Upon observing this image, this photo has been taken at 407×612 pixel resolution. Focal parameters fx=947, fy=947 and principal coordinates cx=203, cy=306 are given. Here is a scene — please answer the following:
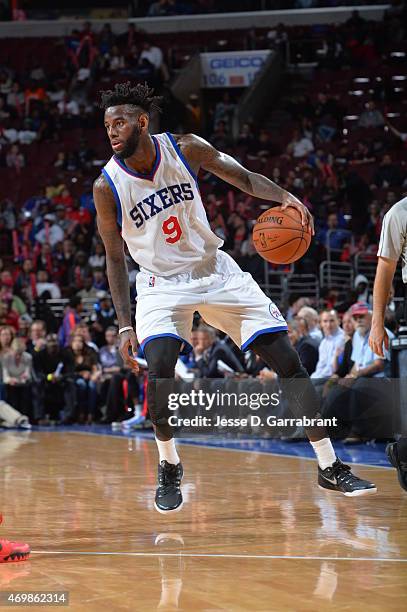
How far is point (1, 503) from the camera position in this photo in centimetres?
550

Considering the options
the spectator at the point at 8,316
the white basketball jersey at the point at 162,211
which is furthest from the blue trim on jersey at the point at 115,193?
the spectator at the point at 8,316

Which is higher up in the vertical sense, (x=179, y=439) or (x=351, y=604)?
(x=351, y=604)

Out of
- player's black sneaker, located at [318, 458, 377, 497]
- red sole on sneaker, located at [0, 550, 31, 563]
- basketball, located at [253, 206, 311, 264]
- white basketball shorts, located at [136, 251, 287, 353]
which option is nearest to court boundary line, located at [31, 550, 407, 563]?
red sole on sneaker, located at [0, 550, 31, 563]

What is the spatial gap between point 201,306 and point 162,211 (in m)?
0.53

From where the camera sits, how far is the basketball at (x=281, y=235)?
4.82 metres

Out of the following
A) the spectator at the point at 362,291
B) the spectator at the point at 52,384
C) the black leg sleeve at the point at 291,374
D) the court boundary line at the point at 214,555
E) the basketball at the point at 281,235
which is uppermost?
the basketball at the point at 281,235

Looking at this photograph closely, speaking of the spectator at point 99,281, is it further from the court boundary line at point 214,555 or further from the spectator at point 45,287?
the court boundary line at point 214,555

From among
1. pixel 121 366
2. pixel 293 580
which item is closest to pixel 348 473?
pixel 293 580

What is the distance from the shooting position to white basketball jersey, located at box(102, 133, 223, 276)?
4848mm

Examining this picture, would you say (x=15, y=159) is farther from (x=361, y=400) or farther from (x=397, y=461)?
(x=397, y=461)

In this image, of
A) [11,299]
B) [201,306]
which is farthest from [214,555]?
[11,299]

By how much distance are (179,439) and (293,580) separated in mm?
6587

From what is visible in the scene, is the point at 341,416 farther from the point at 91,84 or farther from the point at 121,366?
the point at 91,84

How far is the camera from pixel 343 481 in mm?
4789
